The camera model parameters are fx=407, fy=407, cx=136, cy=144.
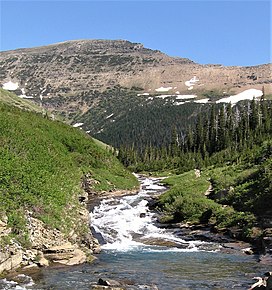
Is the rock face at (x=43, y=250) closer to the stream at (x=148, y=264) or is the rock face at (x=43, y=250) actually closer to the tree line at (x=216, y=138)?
the stream at (x=148, y=264)

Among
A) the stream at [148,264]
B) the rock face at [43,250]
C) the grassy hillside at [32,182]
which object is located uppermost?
the grassy hillside at [32,182]

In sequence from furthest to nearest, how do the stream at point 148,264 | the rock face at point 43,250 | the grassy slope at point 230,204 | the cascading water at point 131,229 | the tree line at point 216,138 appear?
1. the tree line at point 216,138
2. the grassy slope at point 230,204
3. the cascading water at point 131,229
4. the rock face at point 43,250
5. the stream at point 148,264

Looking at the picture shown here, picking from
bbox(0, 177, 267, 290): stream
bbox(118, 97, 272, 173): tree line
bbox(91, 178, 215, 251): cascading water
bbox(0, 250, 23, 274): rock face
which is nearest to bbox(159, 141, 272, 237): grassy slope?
bbox(91, 178, 215, 251): cascading water

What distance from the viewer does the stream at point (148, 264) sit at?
20.1 meters

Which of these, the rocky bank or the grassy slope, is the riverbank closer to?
the grassy slope

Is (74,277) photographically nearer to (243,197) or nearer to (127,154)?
(243,197)

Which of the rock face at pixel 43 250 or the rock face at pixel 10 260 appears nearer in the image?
the rock face at pixel 10 260

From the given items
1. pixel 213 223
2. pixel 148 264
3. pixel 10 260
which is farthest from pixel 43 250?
pixel 213 223

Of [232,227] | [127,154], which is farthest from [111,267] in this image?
[127,154]

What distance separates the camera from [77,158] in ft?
173

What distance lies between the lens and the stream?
20.1m

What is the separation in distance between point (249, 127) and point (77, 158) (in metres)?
88.7

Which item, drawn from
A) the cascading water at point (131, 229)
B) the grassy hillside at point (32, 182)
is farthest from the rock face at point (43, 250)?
the cascading water at point (131, 229)

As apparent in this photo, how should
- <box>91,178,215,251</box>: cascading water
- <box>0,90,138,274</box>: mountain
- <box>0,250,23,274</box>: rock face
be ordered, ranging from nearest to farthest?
1. <box>0,250,23,274</box>: rock face
2. <box>0,90,138,274</box>: mountain
3. <box>91,178,215,251</box>: cascading water
